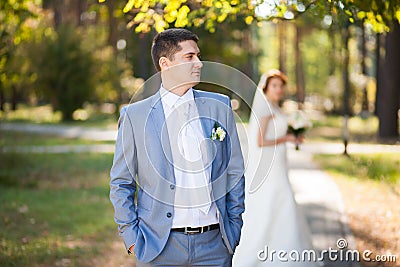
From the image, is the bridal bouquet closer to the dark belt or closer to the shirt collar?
the shirt collar

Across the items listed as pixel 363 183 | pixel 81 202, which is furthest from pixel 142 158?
pixel 363 183

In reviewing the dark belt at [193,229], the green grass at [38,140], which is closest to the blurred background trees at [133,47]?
the green grass at [38,140]

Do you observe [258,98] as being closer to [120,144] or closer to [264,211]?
[264,211]

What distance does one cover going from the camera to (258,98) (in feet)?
32.2

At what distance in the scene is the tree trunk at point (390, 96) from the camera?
27291 mm

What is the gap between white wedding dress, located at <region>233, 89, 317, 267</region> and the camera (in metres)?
8.88

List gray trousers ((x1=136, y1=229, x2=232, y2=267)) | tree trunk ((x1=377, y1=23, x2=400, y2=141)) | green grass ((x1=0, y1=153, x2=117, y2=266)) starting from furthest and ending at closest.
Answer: tree trunk ((x1=377, y1=23, x2=400, y2=141)), green grass ((x1=0, y1=153, x2=117, y2=266)), gray trousers ((x1=136, y1=229, x2=232, y2=267))

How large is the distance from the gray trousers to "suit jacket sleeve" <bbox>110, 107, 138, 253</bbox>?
217mm

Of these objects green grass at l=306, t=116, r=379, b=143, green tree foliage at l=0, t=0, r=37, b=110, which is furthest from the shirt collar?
green grass at l=306, t=116, r=379, b=143

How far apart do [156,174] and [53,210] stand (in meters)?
9.44

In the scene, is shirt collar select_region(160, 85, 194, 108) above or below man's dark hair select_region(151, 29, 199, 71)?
below

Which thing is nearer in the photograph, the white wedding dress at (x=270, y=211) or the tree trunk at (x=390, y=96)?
the white wedding dress at (x=270, y=211)

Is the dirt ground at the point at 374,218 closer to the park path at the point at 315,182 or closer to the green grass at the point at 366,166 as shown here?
the park path at the point at 315,182

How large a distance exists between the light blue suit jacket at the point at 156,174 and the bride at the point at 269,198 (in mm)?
3905
